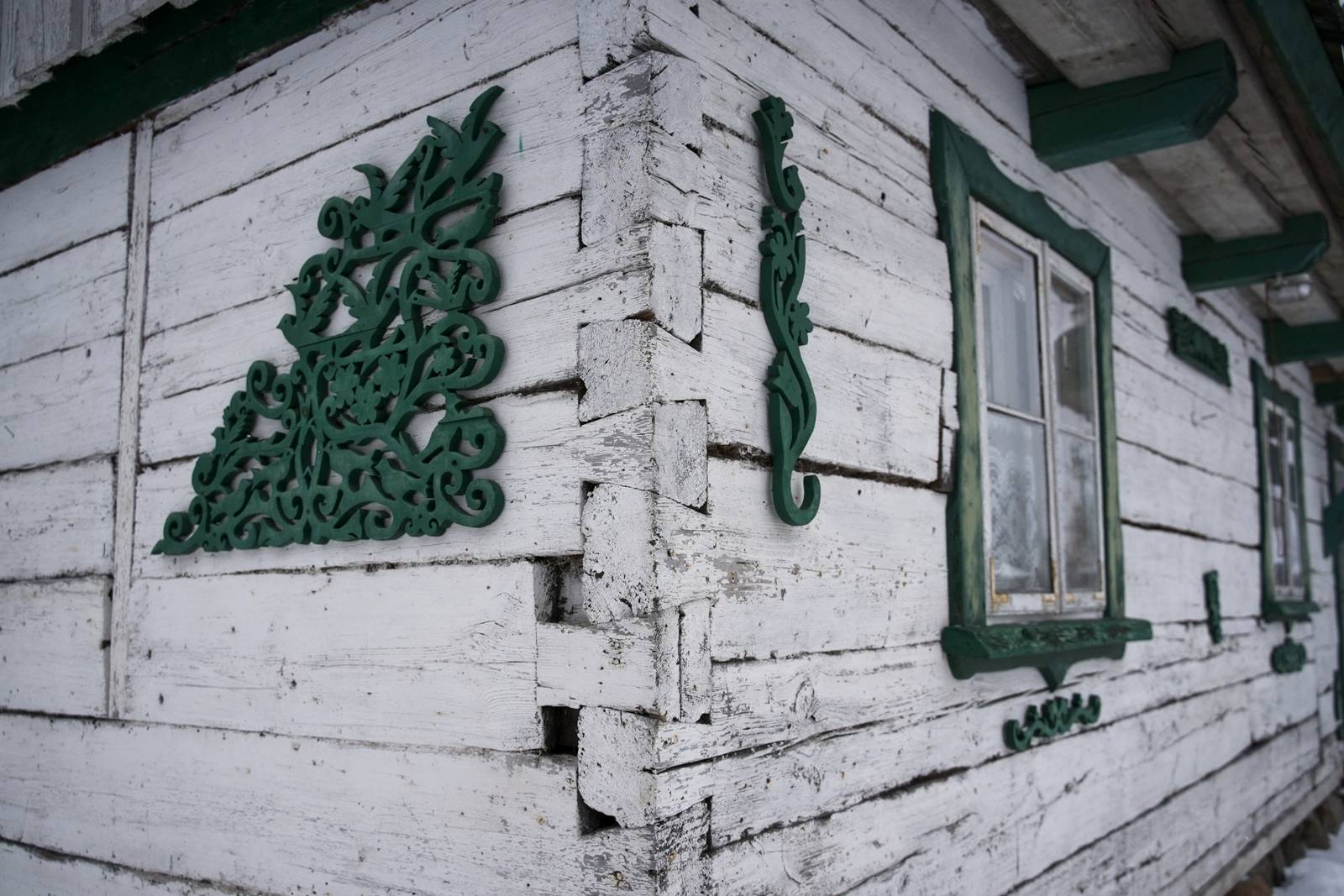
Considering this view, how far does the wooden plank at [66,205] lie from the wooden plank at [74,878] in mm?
1622

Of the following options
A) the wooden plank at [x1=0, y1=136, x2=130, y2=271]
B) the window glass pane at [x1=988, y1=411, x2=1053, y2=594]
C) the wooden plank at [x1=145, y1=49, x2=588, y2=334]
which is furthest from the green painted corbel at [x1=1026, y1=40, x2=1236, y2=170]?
the wooden plank at [x1=0, y1=136, x2=130, y2=271]

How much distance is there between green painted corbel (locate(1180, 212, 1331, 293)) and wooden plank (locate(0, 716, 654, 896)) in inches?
160

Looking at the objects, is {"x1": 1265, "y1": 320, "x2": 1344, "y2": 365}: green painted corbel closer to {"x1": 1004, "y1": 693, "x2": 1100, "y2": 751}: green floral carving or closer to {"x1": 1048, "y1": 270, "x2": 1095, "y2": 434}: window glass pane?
{"x1": 1048, "y1": 270, "x2": 1095, "y2": 434}: window glass pane

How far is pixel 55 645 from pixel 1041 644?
8.39ft

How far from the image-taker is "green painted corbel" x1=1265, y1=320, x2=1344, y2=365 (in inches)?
244

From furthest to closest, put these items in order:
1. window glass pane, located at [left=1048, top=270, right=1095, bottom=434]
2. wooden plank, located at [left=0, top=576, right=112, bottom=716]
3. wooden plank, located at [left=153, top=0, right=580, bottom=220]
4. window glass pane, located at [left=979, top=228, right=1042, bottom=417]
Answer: window glass pane, located at [left=1048, top=270, right=1095, bottom=434] < window glass pane, located at [left=979, top=228, right=1042, bottom=417] < wooden plank, located at [left=0, top=576, right=112, bottom=716] < wooden plank, located at [left=153, top=0, right=580, bottom=220]

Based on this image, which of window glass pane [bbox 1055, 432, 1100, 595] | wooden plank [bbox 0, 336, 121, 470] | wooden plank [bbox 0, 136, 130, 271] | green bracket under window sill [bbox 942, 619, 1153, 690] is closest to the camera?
green bracket under window sill [bbox 942, 619, 1153, 690]

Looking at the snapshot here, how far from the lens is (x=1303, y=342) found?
6289 mm

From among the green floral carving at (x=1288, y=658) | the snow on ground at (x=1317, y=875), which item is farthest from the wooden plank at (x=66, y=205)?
the snow on ground at (x=1317, y=875)

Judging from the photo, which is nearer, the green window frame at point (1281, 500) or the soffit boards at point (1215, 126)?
the soffit boards at point (1215, 126)

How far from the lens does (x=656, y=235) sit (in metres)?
1.90

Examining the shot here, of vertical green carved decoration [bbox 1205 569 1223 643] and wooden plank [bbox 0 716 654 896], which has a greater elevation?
vertical green carved decoration [bbox 1205 569 1223 643]

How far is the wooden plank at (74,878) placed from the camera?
8.35 feet

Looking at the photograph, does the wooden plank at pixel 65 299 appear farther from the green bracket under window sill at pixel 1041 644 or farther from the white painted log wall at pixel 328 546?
the green bracket under window sill at pixel 1041 644
